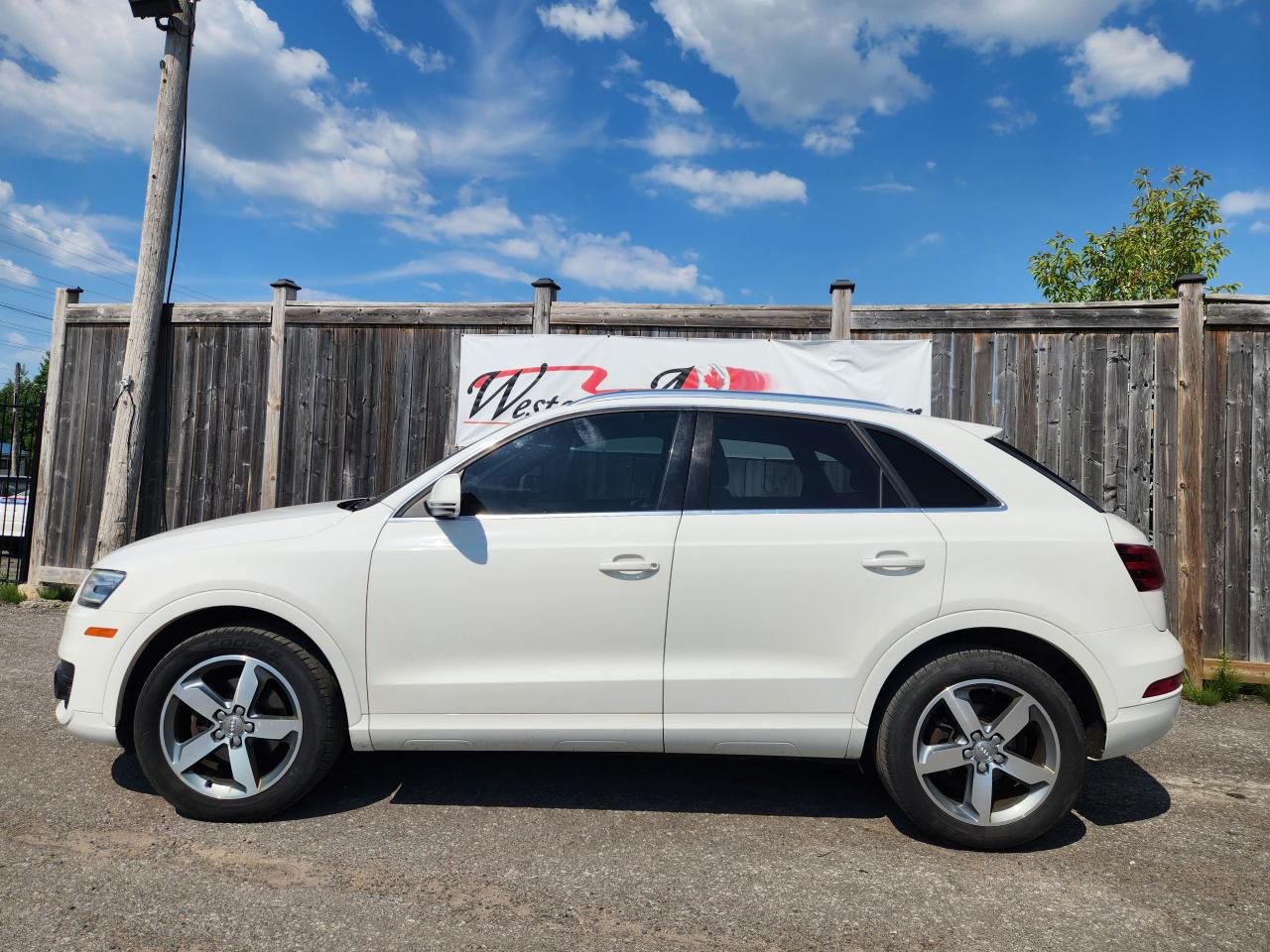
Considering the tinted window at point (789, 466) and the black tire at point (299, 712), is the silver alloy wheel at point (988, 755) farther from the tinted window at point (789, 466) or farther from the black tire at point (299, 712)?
the black tire at point (299, 712)

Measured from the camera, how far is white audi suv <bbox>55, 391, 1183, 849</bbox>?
10.6 feet

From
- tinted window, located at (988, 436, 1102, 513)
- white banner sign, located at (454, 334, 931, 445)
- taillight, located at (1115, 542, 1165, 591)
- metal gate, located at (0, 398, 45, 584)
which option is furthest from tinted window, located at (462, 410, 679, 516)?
metal gate, located at (0, 398, 45, 584)

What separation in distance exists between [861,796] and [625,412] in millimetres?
2096

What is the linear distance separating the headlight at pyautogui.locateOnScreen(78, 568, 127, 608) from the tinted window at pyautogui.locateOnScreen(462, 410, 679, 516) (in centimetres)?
148

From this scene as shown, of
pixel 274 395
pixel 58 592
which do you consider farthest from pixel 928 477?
pixel 58 592

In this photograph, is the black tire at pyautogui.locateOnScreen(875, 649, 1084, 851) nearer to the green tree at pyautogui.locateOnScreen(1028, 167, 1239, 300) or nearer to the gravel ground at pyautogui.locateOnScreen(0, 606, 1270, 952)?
the gravel ground at pyautogui.locateOnScreen(0, 606, 1270, 952)

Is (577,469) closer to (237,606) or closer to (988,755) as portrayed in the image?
(237,606)

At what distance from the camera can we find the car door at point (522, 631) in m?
3.28

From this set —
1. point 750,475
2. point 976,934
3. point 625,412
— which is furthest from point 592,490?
point 976,934

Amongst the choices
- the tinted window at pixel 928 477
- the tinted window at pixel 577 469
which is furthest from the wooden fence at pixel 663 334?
the tinted window at pixel 577 469

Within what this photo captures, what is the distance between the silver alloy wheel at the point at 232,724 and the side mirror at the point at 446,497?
934 millimetres

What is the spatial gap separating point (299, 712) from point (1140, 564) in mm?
3401

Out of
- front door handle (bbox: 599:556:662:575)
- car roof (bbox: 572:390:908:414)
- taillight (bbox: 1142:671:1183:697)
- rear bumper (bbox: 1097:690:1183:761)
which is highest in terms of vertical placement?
car roof (bbox: 572:390:908:414)

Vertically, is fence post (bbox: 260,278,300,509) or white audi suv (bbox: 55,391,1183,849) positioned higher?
fence post (bbox: 260,278,300,509)
